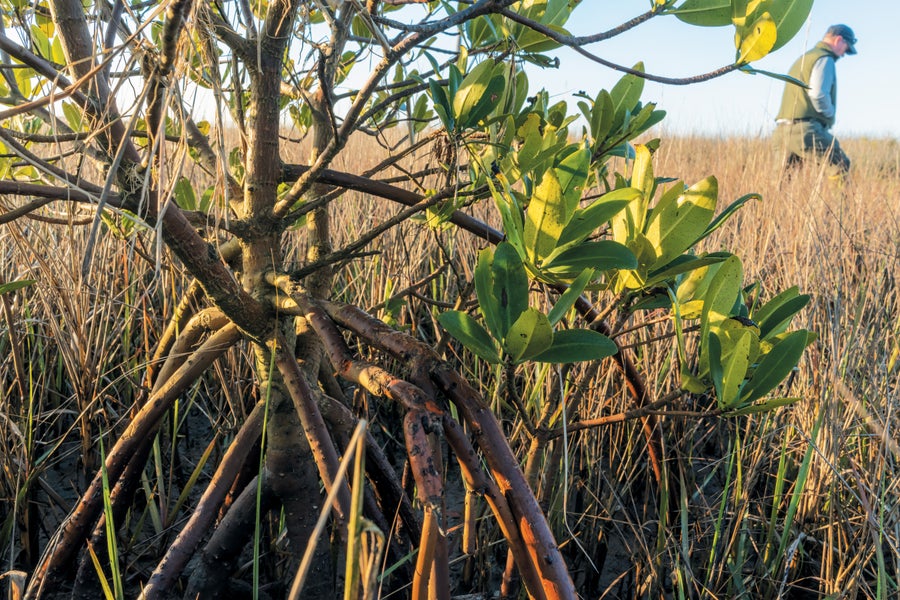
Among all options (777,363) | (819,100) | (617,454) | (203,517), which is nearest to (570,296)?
(777,363)

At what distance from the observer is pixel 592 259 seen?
602 mm

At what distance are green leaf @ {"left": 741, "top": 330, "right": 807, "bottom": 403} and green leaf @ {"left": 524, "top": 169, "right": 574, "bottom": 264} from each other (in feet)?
0.89

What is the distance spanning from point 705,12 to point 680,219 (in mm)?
261

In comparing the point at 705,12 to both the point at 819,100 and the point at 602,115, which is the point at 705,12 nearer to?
the point at 602,115

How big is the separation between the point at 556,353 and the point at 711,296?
7.2 inches

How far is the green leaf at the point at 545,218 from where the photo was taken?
22.6 inches

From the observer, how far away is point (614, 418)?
0.74 m

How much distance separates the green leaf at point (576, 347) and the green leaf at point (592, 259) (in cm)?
6

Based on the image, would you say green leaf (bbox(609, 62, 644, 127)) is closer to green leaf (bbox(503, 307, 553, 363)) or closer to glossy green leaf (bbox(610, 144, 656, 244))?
glossy green leaf (bbox(610, 144, 656, 244))

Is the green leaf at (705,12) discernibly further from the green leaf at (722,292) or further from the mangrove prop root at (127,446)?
the mangrove prop root at (127,446)

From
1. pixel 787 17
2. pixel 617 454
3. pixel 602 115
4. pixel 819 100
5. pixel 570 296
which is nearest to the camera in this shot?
pixel 570 296

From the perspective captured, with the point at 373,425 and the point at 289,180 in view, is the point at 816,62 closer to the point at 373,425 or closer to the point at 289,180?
the point at 373,425

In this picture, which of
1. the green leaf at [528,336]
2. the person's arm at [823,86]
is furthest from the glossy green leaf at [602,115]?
the person's arm at [823,86]

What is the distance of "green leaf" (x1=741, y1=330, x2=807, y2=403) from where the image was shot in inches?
26.7
